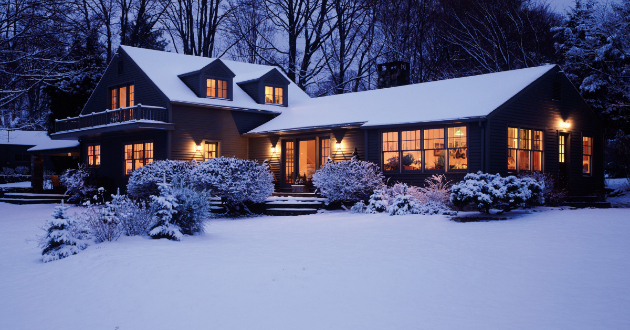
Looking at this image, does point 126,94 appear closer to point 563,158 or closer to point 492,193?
point 492,193

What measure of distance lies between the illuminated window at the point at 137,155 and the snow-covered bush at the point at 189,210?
11817mm

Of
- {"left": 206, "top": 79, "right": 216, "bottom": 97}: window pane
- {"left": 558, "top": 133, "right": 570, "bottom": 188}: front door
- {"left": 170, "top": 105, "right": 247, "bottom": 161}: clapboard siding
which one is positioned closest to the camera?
{"left": 558, "top": 133, "right": 570, "bottom": 188}: front door

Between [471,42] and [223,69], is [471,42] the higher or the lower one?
the higher one

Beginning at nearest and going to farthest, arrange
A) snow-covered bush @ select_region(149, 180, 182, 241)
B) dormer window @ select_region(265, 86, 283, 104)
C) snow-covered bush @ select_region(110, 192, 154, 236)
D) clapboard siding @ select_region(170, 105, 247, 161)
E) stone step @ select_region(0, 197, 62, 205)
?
snow-covered bush @ select_region(149, 180, 182, 241), snow-covered bush @ select_region(110, 192, 154, 236), clapboard siding @ select_region(170, 105, 247, 161), stone step @ select_region(0, 197, 62, 205), dormer window @ select_region(265, 86, 283, 104)

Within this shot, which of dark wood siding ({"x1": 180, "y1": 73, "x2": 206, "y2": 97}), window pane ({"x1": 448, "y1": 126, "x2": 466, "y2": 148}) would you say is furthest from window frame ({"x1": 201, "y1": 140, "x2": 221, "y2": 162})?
window pane ({"x1": 448, "y1": 126, "x2": 466, "y2": 148})

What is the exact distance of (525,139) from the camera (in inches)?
731

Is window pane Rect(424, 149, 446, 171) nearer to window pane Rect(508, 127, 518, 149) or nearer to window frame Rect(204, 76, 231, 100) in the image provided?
window pane Rect(508, 127, 518, 149)

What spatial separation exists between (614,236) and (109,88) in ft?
71.6

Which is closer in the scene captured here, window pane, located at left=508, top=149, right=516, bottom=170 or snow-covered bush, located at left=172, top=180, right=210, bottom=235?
snow-covered bush, located at left=172, top=180, right=210, bottom=235

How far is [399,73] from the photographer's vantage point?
25312 mm

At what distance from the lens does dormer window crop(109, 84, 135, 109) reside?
23562 millimetres

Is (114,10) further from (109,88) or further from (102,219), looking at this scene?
(102,219)

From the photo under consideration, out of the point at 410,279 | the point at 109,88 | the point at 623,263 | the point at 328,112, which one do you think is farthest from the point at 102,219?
the point at 109,88

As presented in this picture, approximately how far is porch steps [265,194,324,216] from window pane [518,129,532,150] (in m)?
7.26
